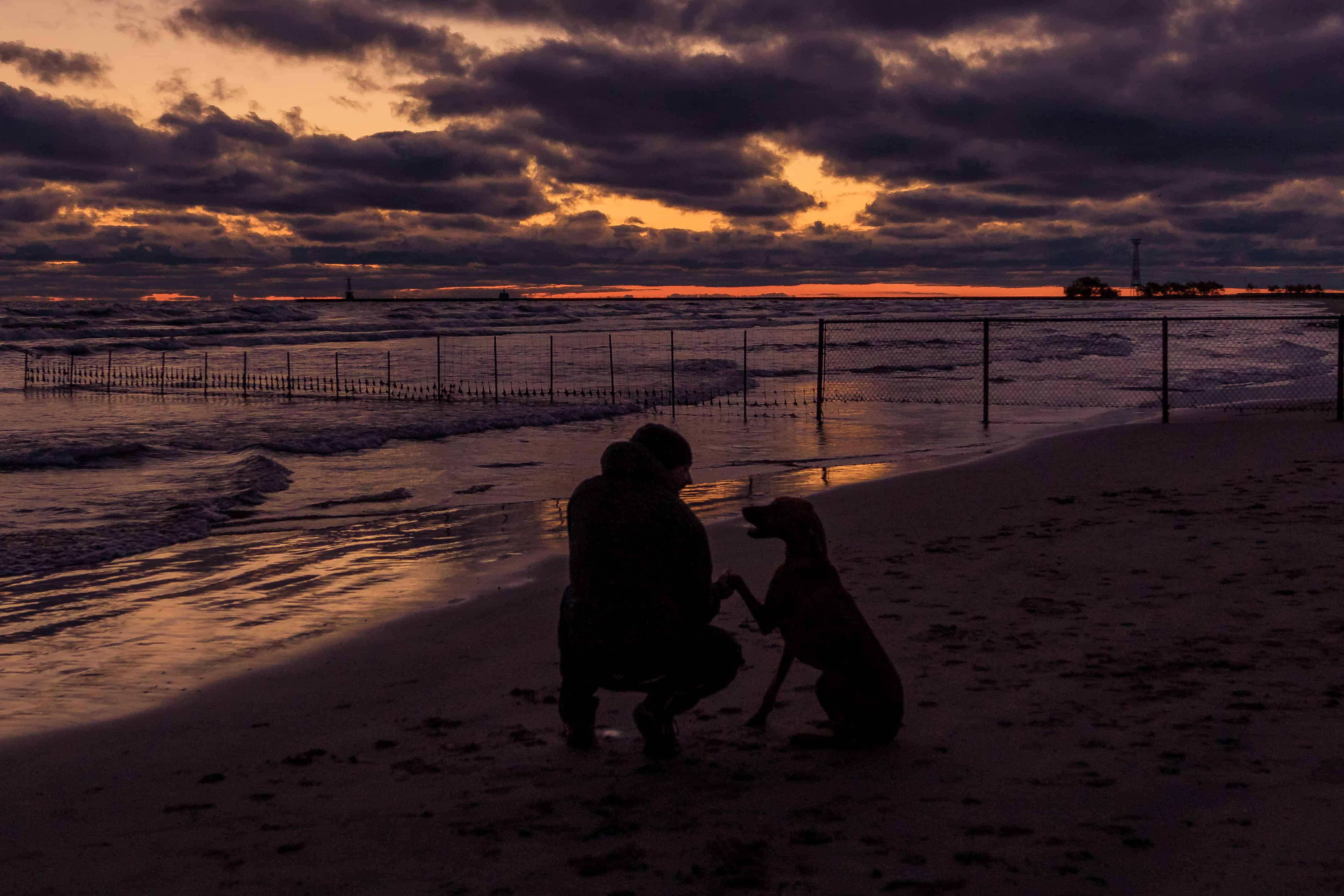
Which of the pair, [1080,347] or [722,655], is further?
[1080,347]

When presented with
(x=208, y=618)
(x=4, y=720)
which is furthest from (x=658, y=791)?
(x=208, y=618)

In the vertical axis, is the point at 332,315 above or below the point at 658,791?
above

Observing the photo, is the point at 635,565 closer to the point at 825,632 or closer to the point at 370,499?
the point at 825,632

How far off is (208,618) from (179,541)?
340 centimetres

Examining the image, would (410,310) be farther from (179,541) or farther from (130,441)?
(179,541)

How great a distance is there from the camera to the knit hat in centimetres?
453

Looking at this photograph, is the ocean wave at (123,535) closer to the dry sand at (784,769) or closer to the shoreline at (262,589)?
the shoreline at (262,589)

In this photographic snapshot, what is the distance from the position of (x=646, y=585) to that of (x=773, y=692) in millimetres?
797

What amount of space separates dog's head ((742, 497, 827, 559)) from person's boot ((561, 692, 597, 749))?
103cm

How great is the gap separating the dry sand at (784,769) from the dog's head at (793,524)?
2.82ft

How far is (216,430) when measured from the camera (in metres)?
21.1

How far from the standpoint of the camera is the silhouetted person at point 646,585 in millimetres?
4367

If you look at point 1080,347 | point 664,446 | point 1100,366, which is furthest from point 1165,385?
point 1080,347

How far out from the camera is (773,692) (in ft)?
15.4
